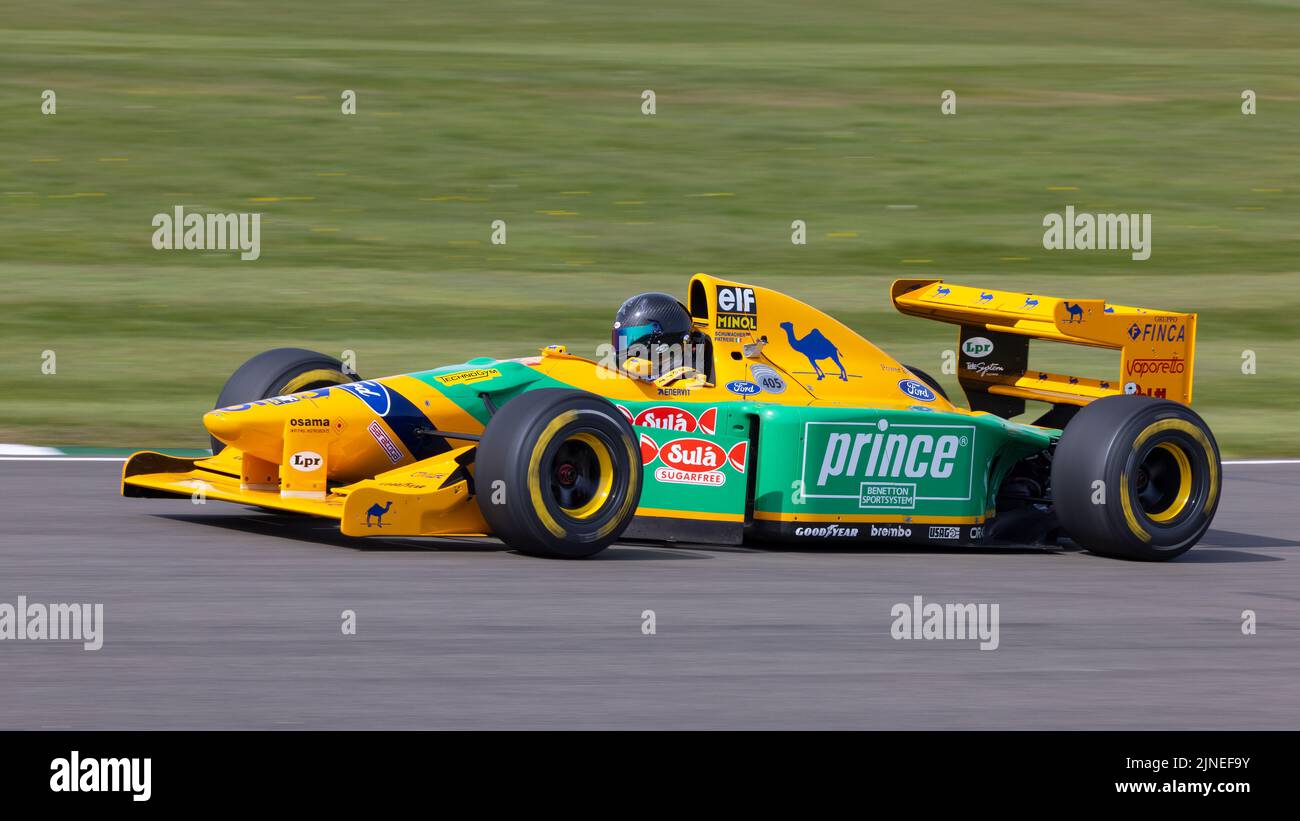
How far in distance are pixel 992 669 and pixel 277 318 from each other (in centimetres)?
1241

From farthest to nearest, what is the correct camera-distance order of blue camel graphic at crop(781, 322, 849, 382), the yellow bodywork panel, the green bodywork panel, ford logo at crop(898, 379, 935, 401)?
ford logo at crop(898, 379, 935, 401) → blue camel graphic at crop(781, 322, 849, 382) → the green bodywork panel → the yellow bodywork panel

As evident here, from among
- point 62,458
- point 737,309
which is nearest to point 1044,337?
point 737,309

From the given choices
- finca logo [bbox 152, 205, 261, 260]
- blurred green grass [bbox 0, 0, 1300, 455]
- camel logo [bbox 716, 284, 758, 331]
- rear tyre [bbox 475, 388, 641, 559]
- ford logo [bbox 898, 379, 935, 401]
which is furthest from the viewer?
finca logo [bbox 152, 205, 261, 260]

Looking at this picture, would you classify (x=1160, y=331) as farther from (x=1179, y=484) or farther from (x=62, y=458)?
(x=62, y=458)

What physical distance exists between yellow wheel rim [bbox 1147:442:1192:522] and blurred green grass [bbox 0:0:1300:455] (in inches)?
213

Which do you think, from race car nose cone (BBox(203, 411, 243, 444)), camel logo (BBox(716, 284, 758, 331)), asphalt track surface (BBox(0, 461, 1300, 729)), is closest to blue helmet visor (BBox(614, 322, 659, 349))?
camel logo (BBox(716, 284, 758, 331))

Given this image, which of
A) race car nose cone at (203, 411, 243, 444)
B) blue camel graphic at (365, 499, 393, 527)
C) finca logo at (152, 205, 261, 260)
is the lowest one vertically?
blue camel graphic at (365, 499, 393, 527)

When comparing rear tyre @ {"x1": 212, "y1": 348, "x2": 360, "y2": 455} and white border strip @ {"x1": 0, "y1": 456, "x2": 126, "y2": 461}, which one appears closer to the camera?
rear tyre @ {"x1": 212, "y1": 348, "x2": 360, "y2": 455}

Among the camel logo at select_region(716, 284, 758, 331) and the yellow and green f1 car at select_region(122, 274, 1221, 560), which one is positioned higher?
the camel logo at select_region(716, 284, 758, 331)

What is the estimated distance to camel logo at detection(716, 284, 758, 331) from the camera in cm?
899

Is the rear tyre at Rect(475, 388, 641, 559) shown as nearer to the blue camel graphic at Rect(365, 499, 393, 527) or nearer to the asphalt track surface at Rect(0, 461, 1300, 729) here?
the asphalt track surface at Rect(0, 461, 1300, 729)

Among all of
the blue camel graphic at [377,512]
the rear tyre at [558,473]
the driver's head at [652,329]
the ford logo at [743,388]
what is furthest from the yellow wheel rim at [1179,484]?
the blue camel graphic at [377,512]

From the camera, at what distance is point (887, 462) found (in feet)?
29.1

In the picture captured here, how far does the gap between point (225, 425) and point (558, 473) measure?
163cm
